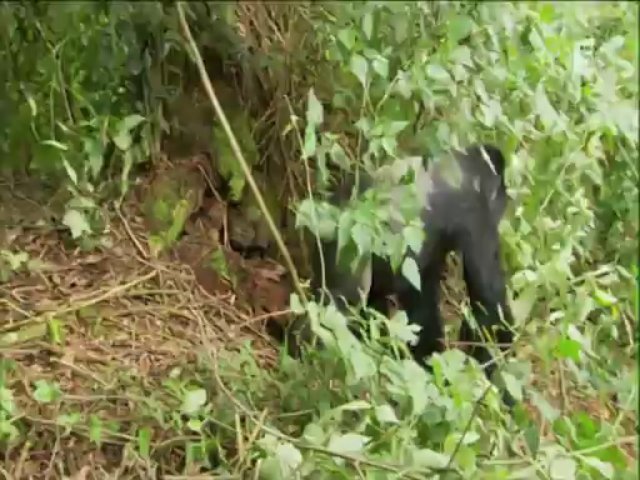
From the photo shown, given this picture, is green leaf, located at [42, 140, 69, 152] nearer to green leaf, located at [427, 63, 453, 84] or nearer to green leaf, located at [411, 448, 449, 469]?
green leaf, located at [427, 63, 453, 84]

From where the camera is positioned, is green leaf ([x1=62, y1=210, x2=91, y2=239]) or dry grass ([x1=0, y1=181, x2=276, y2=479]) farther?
green leaf ([x1=62, y1=210, x2=91, y2=239])

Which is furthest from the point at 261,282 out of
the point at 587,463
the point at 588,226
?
the point at 587,463

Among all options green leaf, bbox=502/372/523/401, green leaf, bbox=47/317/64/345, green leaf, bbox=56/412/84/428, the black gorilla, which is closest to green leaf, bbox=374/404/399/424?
green leaf, bbox=502/372/523/401

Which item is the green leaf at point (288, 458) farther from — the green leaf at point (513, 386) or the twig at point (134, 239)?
the twig at point (134, 239)

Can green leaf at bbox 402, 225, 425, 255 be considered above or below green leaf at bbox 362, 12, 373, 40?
below

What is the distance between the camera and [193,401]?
1.08m

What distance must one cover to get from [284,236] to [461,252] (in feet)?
0.72

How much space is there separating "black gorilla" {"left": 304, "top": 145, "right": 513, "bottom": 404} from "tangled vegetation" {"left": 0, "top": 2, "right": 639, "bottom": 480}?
3 cm

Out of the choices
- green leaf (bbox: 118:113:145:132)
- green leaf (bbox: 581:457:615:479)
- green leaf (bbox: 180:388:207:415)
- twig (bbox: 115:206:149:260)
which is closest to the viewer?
green leaf (bbox: 581:457:615:479)

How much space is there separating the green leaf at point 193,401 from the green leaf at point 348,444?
161 mm

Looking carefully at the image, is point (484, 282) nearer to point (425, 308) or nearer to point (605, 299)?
point (425, 308)

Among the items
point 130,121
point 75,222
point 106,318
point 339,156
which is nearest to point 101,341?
point 106,318

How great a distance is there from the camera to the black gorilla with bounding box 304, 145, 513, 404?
4.07 feet

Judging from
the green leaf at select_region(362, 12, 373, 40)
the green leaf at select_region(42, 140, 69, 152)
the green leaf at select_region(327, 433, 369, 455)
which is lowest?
the green leaf at select_region(327, 433, 369, 455)
